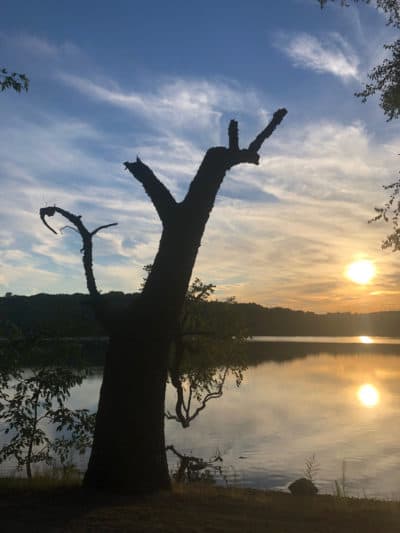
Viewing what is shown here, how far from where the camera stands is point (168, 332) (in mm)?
11500

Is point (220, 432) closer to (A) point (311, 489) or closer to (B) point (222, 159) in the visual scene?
(A) point (311, 489)

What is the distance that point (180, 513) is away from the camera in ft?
29.7

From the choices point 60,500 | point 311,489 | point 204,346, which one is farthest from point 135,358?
point 311,489

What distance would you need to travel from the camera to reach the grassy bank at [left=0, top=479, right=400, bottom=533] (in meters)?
8.20

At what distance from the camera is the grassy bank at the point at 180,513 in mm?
8203

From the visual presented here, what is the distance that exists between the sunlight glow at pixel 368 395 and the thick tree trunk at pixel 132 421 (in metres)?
56.0

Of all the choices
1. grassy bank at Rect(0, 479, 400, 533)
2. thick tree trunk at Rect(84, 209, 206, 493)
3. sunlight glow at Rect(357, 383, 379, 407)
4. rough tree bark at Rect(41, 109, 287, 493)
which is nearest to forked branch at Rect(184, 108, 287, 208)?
rough tree bark at Rect(41, 109, 287, 493)

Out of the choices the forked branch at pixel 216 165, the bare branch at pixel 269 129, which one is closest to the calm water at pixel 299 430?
the forked branch at pixel 216 165

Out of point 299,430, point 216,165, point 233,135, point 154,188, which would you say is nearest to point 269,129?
point 233,135

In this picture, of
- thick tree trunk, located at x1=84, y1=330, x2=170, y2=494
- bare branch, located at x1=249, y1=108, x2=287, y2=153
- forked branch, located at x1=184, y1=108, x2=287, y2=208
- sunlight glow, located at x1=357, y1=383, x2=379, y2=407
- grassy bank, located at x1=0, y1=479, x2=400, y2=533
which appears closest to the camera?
grassy bank, located at x1=0, y1=479, x2=400, y2=533

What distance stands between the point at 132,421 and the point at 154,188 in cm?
514

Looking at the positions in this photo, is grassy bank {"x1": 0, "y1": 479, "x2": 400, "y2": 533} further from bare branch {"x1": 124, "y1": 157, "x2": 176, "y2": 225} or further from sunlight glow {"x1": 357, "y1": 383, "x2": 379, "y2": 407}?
sunlight glow {"x1": 357, "y1": 383, "x2": 379, "y2": 407}

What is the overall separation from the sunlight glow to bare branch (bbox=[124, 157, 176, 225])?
55.9 m

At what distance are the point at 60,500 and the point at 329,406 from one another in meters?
→ 56.2
